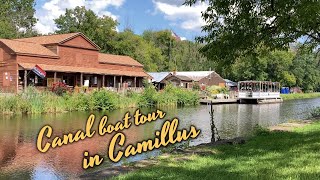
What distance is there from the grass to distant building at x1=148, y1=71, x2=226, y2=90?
171 ft

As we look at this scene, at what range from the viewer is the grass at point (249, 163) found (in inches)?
287

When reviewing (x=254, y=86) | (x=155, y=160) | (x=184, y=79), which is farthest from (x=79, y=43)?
(x=155, y=160)

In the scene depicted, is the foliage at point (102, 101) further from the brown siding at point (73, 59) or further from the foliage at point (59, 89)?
the brown siding at point (73, 59)

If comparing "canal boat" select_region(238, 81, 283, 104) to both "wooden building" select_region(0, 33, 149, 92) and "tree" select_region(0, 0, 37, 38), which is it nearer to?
"wooden building" select_region(0, 33, 149, 92)

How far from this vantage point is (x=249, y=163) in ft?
27.4

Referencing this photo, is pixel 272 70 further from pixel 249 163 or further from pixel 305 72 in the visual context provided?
pixel 249 163

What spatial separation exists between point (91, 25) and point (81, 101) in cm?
3335

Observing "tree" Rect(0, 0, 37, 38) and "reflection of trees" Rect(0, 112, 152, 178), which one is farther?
"tree" Rect(0, 0, 37, 38)

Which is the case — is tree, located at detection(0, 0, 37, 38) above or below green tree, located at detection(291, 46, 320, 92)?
above

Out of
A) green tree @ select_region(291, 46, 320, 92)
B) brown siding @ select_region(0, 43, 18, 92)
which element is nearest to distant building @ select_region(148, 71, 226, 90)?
green tree @ select_region(291, 46, 320, 92)

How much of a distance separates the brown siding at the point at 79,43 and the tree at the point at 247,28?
36350 millimetres

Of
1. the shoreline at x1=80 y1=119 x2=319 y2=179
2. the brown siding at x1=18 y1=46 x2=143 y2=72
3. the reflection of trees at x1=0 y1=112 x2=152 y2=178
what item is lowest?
the reflection of trees at x1=0 y1=112 x2=152 y2=178

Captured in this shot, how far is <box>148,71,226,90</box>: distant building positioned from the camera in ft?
220

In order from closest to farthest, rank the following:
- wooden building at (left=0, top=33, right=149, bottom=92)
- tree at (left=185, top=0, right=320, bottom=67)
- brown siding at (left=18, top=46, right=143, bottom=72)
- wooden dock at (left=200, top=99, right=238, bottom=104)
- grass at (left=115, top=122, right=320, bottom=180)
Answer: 1. grass at (left=115, top=122, right=320, bottom=180)
2. tree at (left=185, top=0, right=320, bottom=67)
3. wooden building at (left=0, top=33, right=149, bottom=92)
4. brown siding at (left=18, top=46, right=143, bottom=72)
5. wooden dock at (left=200, top=99, right=238, bottom=104)
